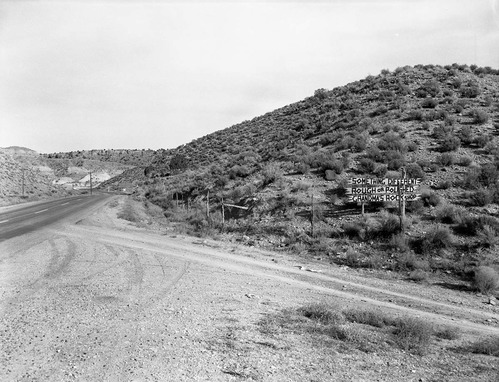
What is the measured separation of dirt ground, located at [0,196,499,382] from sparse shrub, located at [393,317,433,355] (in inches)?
7.1

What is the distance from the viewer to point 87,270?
11820mm

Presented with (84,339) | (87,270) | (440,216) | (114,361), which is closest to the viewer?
(114,361)

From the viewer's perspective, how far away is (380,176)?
25031 millimetres

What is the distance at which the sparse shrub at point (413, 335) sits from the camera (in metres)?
7.16

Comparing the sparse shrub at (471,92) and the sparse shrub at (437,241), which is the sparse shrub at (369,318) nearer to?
the sparse shrub at (437,241)

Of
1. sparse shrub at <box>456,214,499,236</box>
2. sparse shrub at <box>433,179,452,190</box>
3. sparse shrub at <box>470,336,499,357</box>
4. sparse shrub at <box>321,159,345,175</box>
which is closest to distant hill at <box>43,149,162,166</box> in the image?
sparse shrub at <box>321,159,345,175</box>

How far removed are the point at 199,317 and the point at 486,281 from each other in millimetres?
9196

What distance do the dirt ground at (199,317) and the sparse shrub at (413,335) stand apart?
0.59 feet

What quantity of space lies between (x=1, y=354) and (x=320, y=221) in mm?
15980

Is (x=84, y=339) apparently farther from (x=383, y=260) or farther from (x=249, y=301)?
(x=383, y=260)

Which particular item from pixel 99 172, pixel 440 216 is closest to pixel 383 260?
pixel 440 216

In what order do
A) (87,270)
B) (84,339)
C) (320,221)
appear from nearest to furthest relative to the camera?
(84,339) → (87,270) → (320,221)

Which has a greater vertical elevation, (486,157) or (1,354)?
(486,157)

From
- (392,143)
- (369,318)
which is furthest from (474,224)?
→ (392,143)
